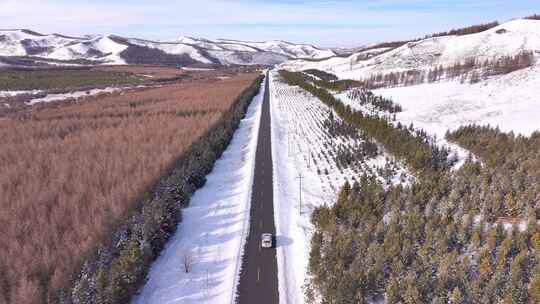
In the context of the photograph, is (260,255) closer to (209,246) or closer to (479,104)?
(209,246)

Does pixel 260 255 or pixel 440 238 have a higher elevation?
pixel 440 238

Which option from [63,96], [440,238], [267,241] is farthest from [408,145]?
[63,96]

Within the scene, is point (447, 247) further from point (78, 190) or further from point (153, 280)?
point (78, 190)

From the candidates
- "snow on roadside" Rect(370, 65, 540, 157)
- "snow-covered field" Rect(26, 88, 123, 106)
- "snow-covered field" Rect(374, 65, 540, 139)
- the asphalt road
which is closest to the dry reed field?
the asphalt road

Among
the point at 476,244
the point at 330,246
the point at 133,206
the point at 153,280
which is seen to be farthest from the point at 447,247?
the point at 133,206

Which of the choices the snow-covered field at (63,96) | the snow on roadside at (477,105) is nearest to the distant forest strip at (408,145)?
the snow on roadside at (477,105)

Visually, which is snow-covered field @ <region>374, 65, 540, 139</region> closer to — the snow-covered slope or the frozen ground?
the frozen ground

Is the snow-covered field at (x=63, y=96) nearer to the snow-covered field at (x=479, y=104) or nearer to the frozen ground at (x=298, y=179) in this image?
the frozen ground at (x=298, y=179)
